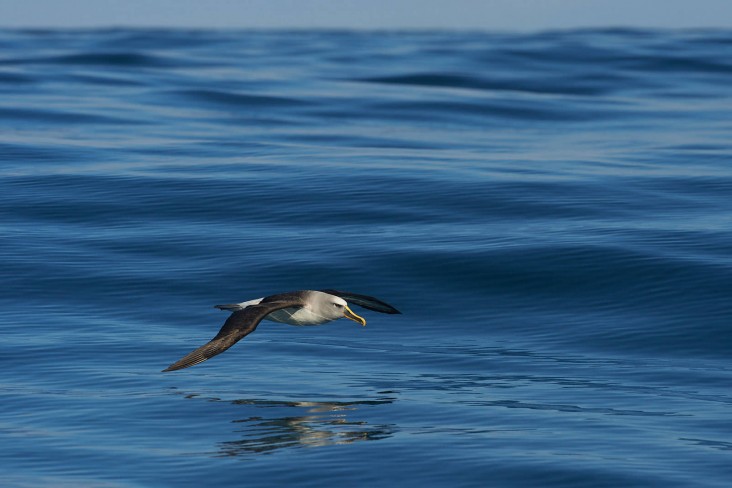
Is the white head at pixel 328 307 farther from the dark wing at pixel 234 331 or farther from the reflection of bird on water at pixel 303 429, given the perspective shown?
the reflection of bird on water at pixel 303 429

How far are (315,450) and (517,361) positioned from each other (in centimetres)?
749

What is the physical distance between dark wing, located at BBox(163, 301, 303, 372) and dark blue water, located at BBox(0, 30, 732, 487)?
1805 millimetres

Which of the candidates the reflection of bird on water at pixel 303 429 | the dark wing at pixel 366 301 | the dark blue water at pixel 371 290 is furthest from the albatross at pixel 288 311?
the dark blue water at pixel 371 290

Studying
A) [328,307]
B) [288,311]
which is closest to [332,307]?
[328,307]

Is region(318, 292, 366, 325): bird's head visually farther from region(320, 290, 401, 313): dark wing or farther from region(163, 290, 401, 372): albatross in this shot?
region(320, 290, 401, 313): dark wing

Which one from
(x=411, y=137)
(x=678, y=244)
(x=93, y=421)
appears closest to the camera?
(x=93, y=421)

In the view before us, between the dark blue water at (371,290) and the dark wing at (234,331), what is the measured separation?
181 cm

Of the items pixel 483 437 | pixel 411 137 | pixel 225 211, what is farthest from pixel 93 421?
pixel 411 137

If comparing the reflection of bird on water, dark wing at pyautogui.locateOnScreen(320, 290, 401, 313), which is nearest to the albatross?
dark wing at pyautogui.locateOnScreen(320, 290, 401, 313)

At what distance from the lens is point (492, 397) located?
2381cm

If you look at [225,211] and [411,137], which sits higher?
[411,137]

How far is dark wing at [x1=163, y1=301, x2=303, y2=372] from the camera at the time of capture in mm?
18816

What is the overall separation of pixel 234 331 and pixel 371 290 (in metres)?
13.8

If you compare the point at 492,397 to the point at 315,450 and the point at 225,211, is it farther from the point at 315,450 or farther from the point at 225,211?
the point at 225,211
